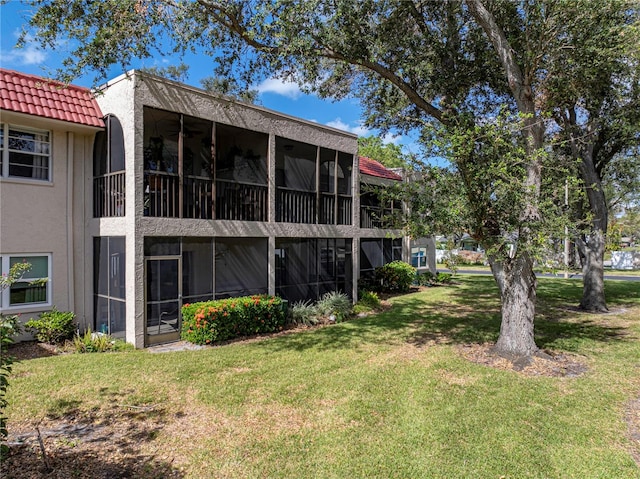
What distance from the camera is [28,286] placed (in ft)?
32.2

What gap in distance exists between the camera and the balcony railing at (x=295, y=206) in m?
13.0

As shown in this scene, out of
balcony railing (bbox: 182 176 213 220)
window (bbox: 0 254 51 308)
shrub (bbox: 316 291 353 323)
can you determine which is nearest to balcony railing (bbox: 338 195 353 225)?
shrub (bbox: 316 291 353 323)

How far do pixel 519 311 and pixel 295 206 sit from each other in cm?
780

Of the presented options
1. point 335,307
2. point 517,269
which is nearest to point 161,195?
point 335,307

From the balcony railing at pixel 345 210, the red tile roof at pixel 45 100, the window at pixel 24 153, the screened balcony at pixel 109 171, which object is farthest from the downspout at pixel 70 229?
the balcony railing at pixel 345 210

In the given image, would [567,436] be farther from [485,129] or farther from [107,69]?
Result: [107,69]

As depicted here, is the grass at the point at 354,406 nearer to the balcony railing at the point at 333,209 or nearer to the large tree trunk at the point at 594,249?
the large tree trunk at the point at 594,249

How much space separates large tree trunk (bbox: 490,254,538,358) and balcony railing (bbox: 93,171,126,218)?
Answer: 9795 mm

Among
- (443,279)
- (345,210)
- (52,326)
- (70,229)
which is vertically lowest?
(443,279)

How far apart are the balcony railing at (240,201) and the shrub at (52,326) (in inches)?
188

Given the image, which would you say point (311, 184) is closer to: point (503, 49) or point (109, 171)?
point (109, 171)

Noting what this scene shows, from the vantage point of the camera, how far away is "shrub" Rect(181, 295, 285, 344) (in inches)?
387

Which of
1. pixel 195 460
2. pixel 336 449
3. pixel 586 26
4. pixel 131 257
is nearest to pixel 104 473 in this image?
pixel 195 460

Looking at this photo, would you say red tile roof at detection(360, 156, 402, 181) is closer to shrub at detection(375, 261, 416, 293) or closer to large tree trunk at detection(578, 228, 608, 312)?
shrub at detection(375, 261, 416, 293)
